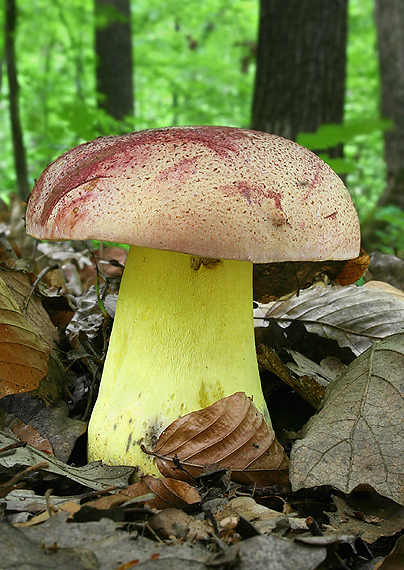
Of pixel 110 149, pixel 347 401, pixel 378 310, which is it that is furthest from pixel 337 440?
pixel 110 149

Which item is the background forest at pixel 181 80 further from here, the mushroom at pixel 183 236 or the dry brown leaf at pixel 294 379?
the mushroom at pixel 183 236

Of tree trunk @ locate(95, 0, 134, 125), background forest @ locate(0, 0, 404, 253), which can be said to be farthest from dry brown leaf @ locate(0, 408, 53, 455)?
tree trunk @ locate(95, 0, 134, 125)

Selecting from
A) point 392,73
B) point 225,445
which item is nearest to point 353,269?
point 225,445

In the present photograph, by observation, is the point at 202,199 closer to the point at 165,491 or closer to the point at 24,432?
the point at 165,491

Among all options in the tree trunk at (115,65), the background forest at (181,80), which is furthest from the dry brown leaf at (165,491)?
the tree trunk at (115,65)

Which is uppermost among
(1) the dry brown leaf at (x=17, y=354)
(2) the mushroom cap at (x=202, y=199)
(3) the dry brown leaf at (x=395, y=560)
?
(2) the mushroom cap at (x=202, y=199)

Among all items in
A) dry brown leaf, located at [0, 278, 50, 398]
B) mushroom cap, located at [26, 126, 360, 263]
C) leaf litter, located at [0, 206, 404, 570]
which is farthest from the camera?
dry brown leaf, located at [0, 278, 50, 398]

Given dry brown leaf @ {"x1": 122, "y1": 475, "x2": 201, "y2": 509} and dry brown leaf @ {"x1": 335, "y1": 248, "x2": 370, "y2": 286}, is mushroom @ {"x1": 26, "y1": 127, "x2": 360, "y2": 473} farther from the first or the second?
dry brown leaf @ {"x1": 335, "y1": 248, "x2": 370, "y2": 286}
